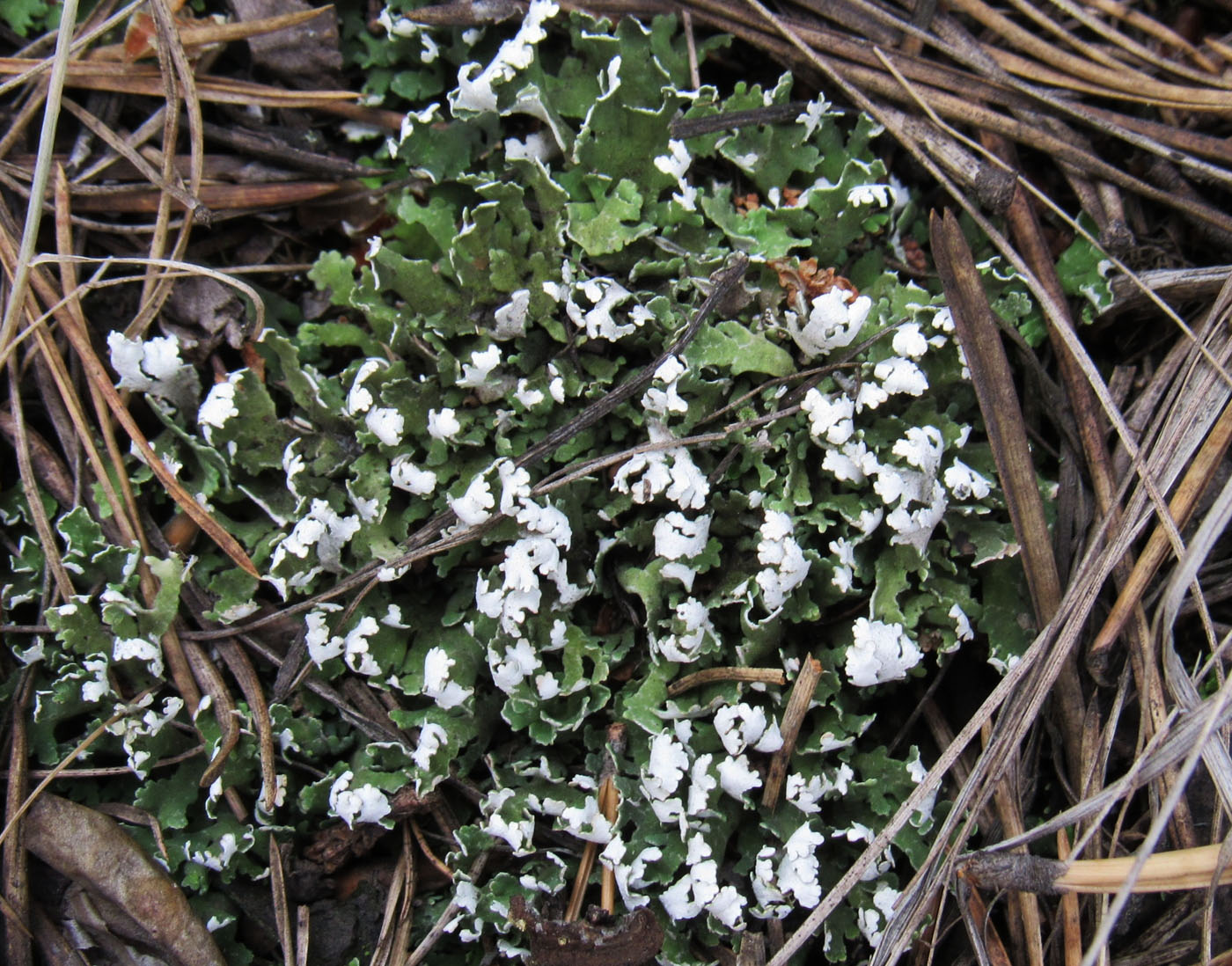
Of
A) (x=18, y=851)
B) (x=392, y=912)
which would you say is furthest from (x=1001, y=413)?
(x=18, y=851)

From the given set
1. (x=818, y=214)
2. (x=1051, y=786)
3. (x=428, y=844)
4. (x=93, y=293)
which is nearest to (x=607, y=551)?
(x=428, y=844)

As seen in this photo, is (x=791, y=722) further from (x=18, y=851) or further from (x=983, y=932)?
(x=18, y=851)

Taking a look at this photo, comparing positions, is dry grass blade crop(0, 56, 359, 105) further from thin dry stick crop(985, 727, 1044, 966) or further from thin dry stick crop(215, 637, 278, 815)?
thin dry stick crop(985, 727, 1044, 966)

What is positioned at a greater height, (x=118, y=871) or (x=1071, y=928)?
(x=1071, y=928)

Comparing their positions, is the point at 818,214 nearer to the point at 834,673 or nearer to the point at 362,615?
the point at 834,673

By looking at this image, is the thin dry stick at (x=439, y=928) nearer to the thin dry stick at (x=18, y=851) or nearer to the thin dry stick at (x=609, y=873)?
the thin dry stick at (x=609, y=873)

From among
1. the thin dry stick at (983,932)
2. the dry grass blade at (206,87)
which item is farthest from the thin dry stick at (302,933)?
the dry grass blade at (206,87)
